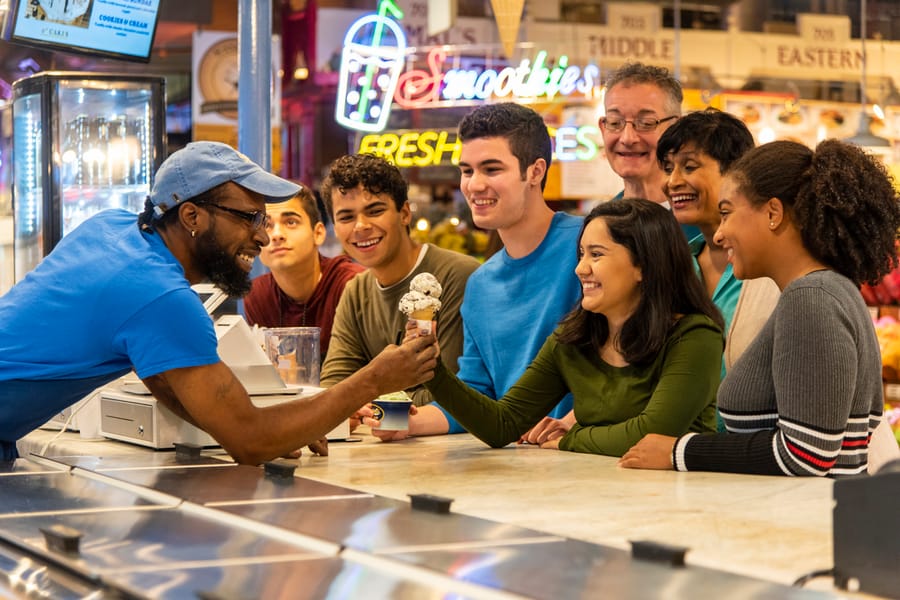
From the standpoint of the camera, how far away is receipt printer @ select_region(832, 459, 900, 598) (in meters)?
1.55

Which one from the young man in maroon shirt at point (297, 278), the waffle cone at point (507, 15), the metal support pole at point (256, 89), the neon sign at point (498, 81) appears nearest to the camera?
the waffle cone at point (507, 15)

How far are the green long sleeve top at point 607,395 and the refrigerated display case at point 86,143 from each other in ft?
11.1

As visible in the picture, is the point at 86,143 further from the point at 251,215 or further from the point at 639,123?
the point at 251,215

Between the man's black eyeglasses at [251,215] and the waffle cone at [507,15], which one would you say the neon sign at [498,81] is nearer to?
the waffle cone at [507,15]

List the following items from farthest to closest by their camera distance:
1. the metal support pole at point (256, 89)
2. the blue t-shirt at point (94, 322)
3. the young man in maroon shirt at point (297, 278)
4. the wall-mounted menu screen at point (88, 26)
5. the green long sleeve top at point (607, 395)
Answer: the wall-mounted menu screen at point (88, 26) < the metal support pole at point (256, 89) < the young man in maroon shirt at point (297, 278) < the green long sleeve top at point (607, 395) < the blue t-shirt at point (94, 322)

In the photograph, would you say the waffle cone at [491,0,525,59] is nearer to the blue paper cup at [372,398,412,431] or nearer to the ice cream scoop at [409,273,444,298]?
the blue paper cup at [372,398,412,431]

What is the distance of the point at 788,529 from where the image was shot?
1912 millimetres

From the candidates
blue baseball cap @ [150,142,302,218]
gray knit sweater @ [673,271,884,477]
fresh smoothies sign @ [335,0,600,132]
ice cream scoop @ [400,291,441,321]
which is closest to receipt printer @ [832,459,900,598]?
gray knit sweater @ [673,271,884,477]

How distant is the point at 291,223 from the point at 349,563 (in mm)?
3322

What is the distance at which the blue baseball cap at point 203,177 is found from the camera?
9.36ft

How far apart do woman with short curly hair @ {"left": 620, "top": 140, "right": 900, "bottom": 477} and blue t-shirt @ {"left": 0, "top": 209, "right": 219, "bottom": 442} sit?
A: 1088 mm

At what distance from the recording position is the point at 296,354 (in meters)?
3.63

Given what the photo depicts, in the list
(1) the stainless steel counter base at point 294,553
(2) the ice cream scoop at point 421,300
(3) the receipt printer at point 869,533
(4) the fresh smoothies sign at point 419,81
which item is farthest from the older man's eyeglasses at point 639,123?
(4) the fresh smoothies sign at point 419,81

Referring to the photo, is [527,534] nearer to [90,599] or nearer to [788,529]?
[788,529]
